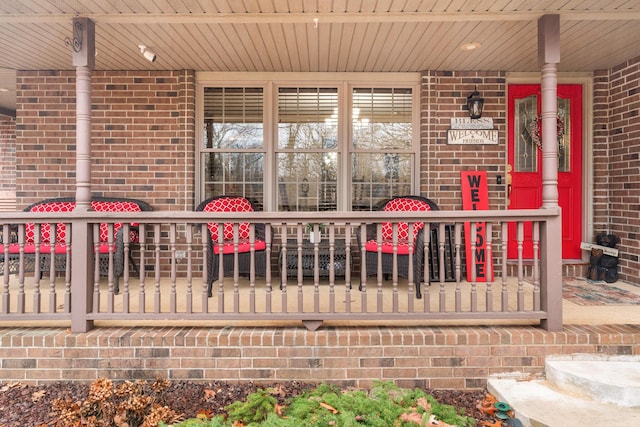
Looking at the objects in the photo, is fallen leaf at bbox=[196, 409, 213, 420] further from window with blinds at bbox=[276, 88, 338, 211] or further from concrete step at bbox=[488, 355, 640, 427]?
window with blinds at bbox=[276, 88, 338, 211]

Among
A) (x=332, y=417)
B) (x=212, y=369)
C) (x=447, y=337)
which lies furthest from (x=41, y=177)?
(x=447, y=337)

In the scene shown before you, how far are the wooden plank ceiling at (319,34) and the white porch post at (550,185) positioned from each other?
236 mm

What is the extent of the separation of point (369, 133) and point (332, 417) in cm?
339

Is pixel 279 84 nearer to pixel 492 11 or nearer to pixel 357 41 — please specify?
pixel 357 41

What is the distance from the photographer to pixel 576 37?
12.0ft

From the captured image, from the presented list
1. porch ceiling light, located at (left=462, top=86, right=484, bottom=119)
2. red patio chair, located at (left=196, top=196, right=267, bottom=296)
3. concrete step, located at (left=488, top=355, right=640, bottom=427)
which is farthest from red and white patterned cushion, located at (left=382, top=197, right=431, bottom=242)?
concrete step, located at (left=488, top=355, right=640, bottom=427)

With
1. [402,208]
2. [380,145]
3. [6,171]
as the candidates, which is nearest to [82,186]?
[402,208]

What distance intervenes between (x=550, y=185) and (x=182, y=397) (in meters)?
2.89

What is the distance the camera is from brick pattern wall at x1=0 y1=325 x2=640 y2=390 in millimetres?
2736

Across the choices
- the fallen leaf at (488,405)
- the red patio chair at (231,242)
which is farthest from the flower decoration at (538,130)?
the red patio chair at (231,242)

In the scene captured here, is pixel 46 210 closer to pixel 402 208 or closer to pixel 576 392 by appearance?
pixel 402 208

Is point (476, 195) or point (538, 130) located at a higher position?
point (538, 130)

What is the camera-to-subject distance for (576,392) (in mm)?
2500

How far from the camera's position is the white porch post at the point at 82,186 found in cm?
282
